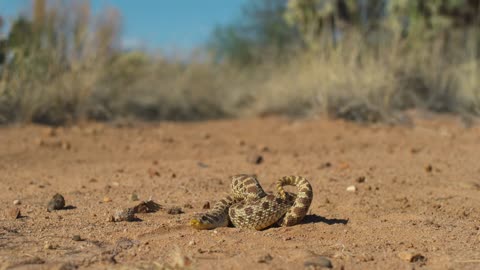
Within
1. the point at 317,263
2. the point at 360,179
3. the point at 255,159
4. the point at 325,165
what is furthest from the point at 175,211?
the point at 325,165

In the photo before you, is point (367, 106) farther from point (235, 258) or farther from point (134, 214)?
point (235, 258)

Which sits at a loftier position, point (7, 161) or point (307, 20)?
point (307, 20)

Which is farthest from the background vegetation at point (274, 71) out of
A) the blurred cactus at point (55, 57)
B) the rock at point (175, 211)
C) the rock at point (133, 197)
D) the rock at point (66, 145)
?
the rock at point (175, 211)

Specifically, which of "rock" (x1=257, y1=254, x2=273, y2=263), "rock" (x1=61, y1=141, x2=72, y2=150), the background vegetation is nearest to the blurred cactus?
the background vegetation

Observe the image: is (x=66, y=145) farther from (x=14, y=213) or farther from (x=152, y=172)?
(x=14, y=213)

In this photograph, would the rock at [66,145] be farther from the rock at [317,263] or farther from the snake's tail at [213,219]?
the rock at [317,263]

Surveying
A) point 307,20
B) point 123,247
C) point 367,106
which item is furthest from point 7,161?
point 307,20

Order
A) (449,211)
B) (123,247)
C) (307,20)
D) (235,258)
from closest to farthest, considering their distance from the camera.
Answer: (235,258)
(123,247)
(449,211)
(307,20)
